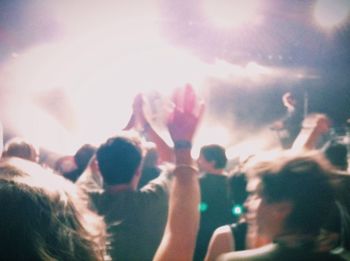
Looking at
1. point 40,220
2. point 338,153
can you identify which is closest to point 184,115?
point 40,220

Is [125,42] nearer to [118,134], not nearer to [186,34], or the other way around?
[186,34]

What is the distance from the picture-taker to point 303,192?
1106 mm

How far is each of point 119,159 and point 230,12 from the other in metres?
2.79

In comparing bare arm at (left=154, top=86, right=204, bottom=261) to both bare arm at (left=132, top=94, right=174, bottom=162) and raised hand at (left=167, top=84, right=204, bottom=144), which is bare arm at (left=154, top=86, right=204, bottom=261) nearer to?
raised hand at (left=167, top=84, right=204, bottom=144)

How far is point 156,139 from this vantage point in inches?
69.3

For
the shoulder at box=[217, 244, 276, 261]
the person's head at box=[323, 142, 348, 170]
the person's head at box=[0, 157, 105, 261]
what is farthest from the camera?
the person's head at box=[323, 142, 348, 170]

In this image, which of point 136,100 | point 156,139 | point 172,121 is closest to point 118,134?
point 156,139

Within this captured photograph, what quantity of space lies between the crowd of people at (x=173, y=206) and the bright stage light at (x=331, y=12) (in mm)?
2317

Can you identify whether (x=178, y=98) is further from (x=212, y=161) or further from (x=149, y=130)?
(x=212, y=161)

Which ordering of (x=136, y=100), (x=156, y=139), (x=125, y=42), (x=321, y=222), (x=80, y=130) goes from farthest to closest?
(x=80, y=130), (x=125, y=42), (x=136, y=100), (x=156, y=139), (x=321, y=222)

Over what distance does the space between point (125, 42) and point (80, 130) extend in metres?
1.38

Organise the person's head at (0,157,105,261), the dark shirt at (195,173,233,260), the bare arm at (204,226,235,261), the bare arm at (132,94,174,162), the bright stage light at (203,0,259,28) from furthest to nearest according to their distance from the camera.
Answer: the bright stage light at (203,0,259,28), the dark shirt at (195,173,233,260), the bare arm at (132,94,174,162), the bare arm at (204,226,235,261), the person's head at (0,157,105,261)

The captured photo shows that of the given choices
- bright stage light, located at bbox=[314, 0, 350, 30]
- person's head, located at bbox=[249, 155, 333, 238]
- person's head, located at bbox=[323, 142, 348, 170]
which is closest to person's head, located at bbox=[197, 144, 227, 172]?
person's head, located at bbox=[323, 142, 348, 170]

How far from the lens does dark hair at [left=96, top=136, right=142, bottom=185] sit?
1.47 meters
